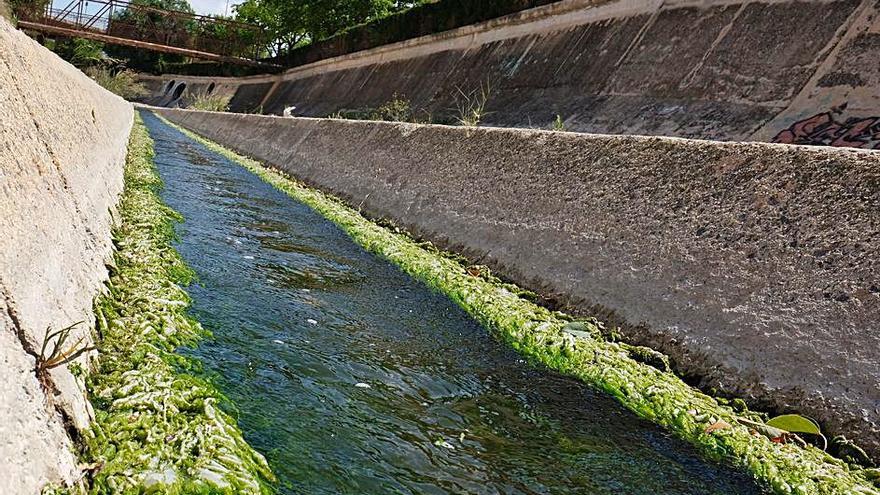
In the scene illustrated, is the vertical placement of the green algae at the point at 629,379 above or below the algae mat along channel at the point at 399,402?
above

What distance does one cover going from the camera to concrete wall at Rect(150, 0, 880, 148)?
9.51 meters

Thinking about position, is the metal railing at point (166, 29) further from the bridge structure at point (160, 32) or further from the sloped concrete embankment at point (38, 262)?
the sloped concrete embankment at point (38, 262)

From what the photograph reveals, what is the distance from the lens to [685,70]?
1214cm

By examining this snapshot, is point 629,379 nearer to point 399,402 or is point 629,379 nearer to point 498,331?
point 498,331

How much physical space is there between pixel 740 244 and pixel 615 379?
130 centimetres

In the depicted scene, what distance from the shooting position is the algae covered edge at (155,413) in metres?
2.49

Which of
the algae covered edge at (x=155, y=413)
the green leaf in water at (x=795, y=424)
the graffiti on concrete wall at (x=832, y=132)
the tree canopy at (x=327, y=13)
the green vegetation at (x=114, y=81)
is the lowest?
the green vegetation at (x=114, y=81)

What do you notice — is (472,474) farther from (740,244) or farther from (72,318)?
(740,244)

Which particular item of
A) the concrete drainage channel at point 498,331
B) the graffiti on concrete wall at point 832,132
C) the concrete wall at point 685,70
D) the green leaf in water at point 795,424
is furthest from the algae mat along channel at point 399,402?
the concrete wall at point 685,70

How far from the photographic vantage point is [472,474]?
10.1 feet

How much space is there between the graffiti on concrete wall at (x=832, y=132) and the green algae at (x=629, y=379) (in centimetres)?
507

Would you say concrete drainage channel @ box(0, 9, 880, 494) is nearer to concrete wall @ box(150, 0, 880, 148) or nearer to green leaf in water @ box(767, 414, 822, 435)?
green leaf in water @ box(767, 414, 822, 435)

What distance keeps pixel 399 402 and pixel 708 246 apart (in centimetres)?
258

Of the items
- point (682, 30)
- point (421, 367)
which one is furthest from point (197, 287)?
point (682, 30)
